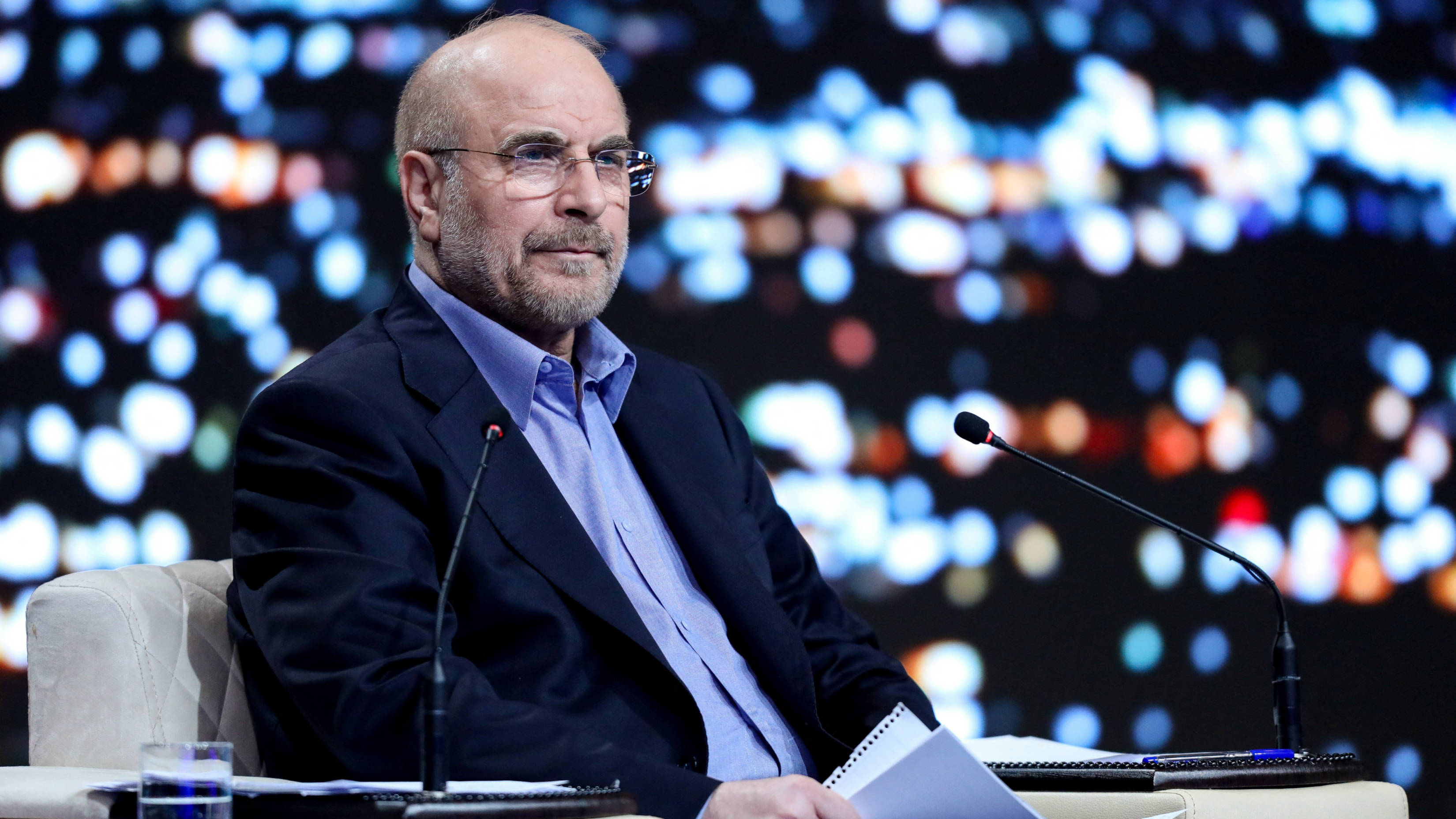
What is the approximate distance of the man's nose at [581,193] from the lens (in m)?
1.85

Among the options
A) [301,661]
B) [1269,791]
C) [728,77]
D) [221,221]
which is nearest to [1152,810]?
[1269,791]

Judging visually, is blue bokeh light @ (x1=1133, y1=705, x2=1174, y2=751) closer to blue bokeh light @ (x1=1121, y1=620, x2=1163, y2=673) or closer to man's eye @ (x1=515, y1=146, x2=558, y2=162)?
blue bokeh light @ (x1=1121, y1=620, x2=1163, y2=673)

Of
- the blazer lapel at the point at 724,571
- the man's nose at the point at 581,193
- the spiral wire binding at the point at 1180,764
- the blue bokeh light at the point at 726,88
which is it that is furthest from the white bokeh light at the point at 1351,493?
the man's nose at the point at 581,193

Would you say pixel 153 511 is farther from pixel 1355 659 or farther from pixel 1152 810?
pixel 1355 659

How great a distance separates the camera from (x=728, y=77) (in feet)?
9.74

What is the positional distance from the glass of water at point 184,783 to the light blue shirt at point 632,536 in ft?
1.97

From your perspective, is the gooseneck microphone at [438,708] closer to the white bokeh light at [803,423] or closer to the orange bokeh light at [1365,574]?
the white bokeh light at [803,423]

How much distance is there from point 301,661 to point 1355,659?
2384 mm

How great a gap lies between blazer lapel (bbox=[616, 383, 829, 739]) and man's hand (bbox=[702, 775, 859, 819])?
0.37m

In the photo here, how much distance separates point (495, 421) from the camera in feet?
4.42

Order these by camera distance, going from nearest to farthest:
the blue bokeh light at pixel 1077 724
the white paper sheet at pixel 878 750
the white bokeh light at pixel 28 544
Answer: the white paper sheet at pixel 878 750 < the white bokeh light at pixel 28 544 < the blue bokeh light at pixel 1077 724

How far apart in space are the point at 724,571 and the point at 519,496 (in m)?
0.30

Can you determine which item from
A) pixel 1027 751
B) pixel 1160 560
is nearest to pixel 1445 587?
pixel 1160 560

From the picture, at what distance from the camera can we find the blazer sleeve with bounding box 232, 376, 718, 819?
54.2 inches
